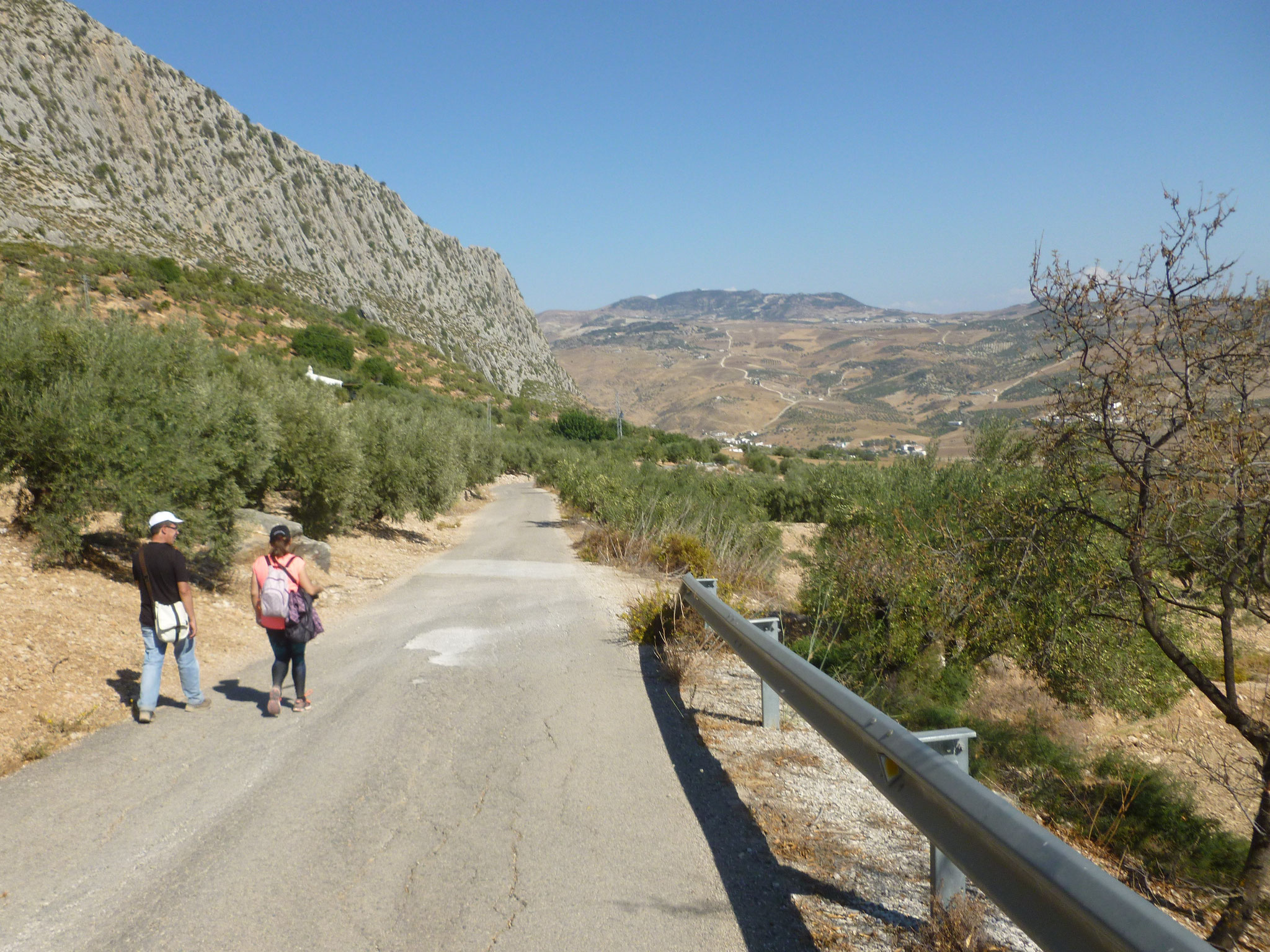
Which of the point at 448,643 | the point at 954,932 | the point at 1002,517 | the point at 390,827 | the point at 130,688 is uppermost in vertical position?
the point at 1002,517

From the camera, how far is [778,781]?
4.93 m

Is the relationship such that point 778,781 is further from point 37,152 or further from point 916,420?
point 916,420

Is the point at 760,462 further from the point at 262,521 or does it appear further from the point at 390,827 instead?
the point at 390,827

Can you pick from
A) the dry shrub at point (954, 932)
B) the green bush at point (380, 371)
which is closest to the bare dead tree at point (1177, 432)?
the dry shrub at point (954, 932)

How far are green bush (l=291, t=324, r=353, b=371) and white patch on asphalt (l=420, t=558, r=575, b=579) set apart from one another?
54.3 metres

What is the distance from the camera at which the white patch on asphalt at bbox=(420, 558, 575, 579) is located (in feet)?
48.6

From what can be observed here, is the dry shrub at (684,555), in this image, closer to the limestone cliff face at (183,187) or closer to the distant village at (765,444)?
the distant village at (765,444)

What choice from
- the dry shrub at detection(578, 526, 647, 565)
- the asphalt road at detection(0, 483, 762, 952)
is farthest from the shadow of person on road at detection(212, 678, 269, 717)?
the dry shrub at detection(578, 526, 647, 565)

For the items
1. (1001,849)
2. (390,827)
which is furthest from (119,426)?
(1001,849)

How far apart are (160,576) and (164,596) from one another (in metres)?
0.16

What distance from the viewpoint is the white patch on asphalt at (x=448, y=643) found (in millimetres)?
8109

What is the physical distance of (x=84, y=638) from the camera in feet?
25.4

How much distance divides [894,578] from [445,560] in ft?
37.7

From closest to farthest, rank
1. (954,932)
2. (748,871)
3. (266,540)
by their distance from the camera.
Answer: (954,932), (748,871), (266,540)
